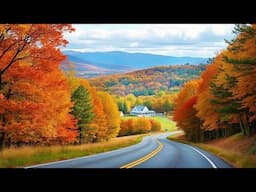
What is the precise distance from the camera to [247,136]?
34969 millimetres

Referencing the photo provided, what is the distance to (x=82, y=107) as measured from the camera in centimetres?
4106

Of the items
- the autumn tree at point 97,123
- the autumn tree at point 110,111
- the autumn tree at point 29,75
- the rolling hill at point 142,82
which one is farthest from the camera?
the autumn tree at point 110,111

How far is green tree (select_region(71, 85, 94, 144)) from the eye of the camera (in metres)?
40.1

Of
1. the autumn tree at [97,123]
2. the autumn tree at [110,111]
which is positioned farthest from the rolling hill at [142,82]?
the autumn tree at [110,111]

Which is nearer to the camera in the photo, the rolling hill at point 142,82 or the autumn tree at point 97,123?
the rolling hill at point 142,82

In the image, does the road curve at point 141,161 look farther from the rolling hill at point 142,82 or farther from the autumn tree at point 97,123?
the autumn tree at point 97,123

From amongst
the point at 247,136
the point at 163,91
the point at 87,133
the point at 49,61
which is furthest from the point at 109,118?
the point at 49,61

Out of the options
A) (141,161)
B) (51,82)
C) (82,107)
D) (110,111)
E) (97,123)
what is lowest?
(141,161)

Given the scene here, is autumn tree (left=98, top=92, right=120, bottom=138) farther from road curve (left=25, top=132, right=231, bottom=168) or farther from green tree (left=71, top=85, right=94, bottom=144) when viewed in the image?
road curve (left=25, top=132, right=231, bottom=168)

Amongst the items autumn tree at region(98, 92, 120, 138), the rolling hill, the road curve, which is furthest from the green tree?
the road curve

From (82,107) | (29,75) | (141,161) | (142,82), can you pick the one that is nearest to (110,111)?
(82,107)

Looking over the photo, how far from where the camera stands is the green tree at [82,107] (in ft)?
132

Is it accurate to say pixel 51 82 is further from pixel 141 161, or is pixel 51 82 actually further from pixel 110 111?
pixel 110 111
